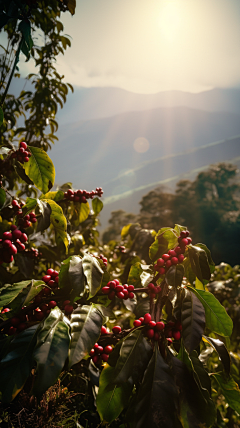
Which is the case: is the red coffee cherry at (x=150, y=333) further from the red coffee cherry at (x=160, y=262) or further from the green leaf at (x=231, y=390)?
the green leaf at (x=231, y=390)

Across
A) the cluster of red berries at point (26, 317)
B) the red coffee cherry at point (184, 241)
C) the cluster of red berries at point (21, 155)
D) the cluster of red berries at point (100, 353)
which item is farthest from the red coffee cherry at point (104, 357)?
the cluster of red berries at point (21, 155)

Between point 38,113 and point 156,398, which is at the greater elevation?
point 38,113

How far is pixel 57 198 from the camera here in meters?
1.16

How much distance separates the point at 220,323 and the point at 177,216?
1891 centimetres

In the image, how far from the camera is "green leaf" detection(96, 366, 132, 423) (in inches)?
27.5

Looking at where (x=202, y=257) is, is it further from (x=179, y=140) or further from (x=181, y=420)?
(x=179, y=140)

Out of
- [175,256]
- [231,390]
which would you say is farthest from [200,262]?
[231,390]

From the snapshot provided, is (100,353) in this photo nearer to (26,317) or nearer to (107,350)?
(107,350)

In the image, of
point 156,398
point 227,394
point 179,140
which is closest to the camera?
point 156,398

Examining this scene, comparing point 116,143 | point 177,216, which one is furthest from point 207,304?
point 116,143

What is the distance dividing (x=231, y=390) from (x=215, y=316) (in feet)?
1.22

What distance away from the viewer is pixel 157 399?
0.62 meters

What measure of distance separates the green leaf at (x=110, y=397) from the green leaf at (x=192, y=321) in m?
0.22

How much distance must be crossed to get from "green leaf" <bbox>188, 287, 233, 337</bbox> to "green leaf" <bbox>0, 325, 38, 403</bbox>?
1.69 feet
